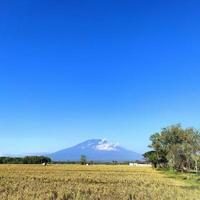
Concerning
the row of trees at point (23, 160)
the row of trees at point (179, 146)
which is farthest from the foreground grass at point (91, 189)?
the row of trees at point (23, 160)

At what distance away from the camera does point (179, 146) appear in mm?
80688

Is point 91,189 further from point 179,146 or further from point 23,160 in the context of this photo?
point 23,160

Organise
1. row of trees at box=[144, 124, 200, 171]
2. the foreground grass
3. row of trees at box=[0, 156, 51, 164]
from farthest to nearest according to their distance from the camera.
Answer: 1. row of trees at box=[0, 156, 51, 164]
2. row of trees at box=[144, 124, 200, 171]
3. the foreground grass

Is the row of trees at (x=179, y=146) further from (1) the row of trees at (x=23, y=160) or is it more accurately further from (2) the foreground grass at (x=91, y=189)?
(1) the row of trees at (x=23, y=160)

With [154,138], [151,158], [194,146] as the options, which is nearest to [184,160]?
[194,146]

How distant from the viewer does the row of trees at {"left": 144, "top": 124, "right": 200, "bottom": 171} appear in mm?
76875

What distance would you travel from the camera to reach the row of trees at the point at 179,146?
252 feet

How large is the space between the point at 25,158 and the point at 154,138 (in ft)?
240

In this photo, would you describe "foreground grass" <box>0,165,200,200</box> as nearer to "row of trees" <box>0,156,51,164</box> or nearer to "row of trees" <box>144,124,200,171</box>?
"row of trees" <box>144,124,200,171</box>

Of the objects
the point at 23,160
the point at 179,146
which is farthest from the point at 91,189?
the point at 23,160

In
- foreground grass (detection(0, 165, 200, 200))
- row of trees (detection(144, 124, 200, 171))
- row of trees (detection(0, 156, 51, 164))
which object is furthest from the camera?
row of trees (detection(0, 156, 51, 164))

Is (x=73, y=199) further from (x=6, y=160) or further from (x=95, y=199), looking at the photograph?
(x=6, y=160)

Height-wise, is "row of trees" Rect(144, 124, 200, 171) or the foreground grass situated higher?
"row of trees" Rect(144, 124, 200, 171)

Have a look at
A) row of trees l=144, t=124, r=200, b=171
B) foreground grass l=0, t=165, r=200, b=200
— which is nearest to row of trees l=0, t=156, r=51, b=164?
row of trees l=144, t=124, r=200, b=171
